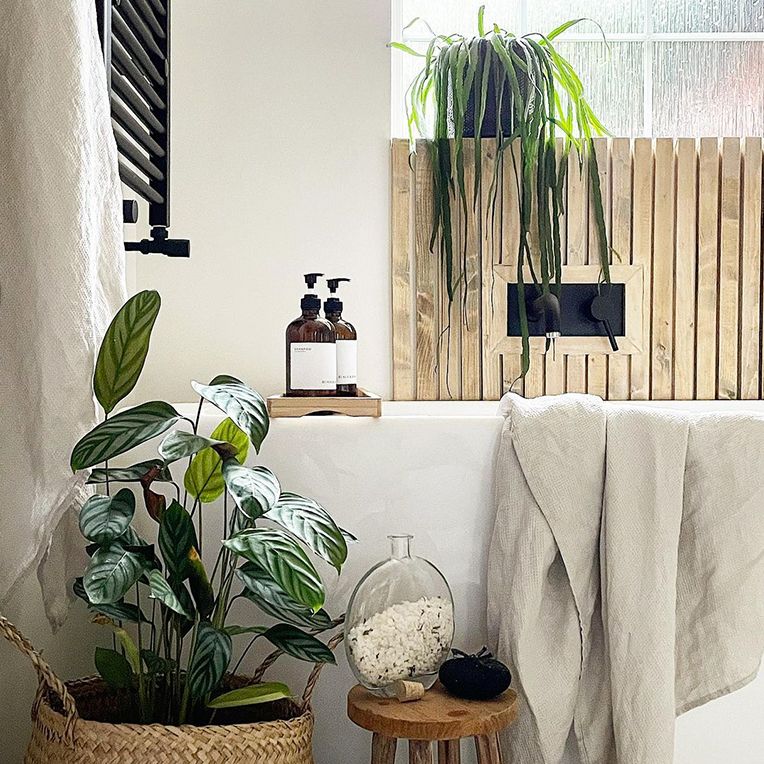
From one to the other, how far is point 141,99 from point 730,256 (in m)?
1.71

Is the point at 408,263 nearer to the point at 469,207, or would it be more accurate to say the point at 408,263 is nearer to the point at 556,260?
the point at 469,207

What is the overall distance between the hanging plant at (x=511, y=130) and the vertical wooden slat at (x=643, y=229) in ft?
0.39

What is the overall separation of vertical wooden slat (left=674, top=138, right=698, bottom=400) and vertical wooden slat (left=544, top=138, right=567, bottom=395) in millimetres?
313

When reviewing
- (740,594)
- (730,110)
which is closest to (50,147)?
(740,594)

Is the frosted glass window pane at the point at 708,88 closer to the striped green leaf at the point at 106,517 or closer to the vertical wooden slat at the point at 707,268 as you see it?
the vertical wooden slat at the point at 707,268

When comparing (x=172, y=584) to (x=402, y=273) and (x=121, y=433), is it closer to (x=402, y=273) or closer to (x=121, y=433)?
(x=121, y=433)

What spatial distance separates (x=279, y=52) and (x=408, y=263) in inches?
26.6

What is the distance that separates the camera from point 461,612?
181 cm

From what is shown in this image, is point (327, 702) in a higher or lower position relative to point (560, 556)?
lower

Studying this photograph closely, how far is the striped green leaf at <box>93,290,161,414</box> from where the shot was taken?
4.45 ft

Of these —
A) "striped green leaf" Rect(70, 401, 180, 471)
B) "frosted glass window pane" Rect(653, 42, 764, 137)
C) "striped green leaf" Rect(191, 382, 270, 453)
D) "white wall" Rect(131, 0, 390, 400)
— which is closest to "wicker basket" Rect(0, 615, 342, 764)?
"striped green leaf" Rect(70, 401, 180, 471)

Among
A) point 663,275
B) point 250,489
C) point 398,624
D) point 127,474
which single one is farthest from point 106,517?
point 663,275

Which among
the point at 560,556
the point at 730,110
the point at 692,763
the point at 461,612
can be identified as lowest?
the point at 692,763

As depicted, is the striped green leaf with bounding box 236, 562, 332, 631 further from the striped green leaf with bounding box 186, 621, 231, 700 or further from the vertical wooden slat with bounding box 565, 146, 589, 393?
the vertical wooden slat with bounding box 565, 146, 589, 393
